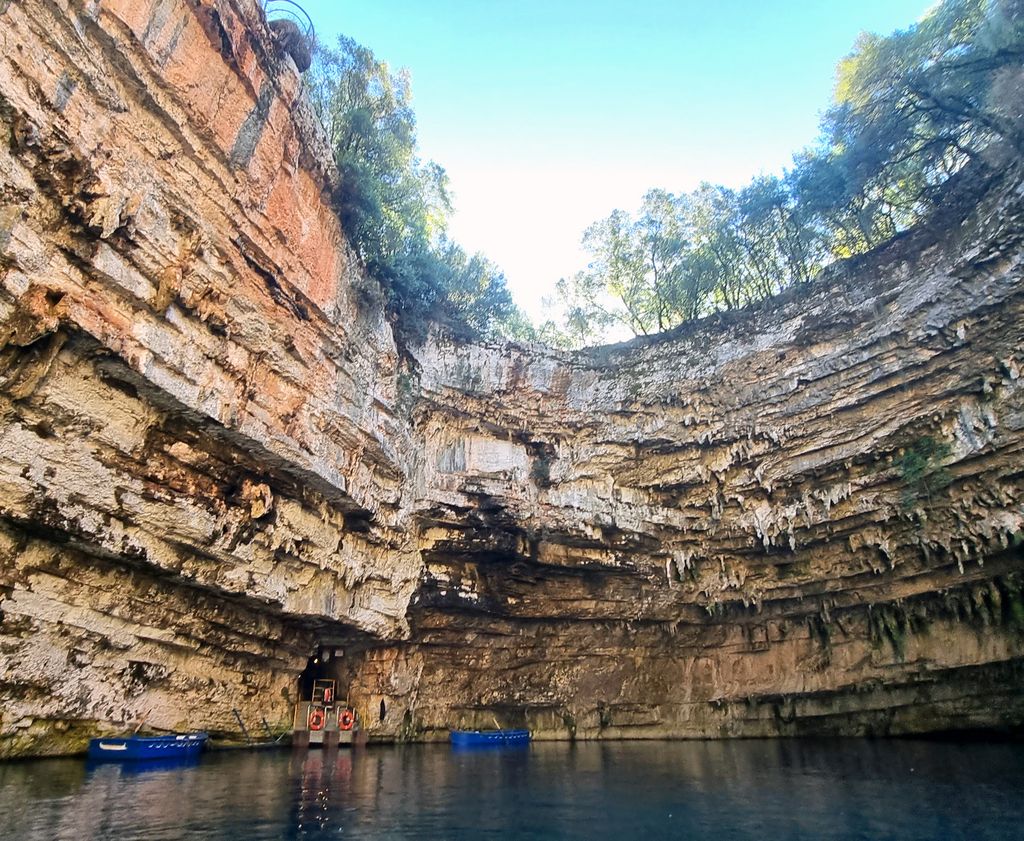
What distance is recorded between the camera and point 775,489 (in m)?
20.1

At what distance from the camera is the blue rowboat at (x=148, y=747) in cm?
1273

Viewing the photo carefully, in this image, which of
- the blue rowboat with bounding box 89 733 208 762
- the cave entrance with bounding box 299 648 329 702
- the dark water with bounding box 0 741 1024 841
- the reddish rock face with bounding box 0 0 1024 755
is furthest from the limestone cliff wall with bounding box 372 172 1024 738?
the blue rowboat with bounding box 89 733 208 762

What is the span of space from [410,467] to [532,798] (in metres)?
11.2

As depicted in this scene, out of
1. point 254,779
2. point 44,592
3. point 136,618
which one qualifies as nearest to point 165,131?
point 44,592

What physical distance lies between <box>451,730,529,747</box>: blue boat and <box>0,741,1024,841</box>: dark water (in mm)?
5011

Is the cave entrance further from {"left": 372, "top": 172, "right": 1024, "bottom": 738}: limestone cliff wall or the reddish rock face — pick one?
{"left": 372, "top": 172, "right": 1024, "bottom": 738}: limestone cliff wall

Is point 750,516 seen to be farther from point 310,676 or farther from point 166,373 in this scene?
point 166,373

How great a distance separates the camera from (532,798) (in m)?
10.1

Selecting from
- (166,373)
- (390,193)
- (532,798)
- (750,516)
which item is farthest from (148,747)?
(750,516)

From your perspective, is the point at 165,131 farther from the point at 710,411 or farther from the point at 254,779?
the point at 710,411

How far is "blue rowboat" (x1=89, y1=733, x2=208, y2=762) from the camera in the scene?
12734 millimetres

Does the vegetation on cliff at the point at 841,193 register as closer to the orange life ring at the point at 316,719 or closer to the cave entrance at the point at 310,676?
the cave entrance at the point at 310,676

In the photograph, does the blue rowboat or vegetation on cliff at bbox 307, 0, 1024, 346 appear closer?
the blue rowboat

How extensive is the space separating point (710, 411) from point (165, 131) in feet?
58.2
